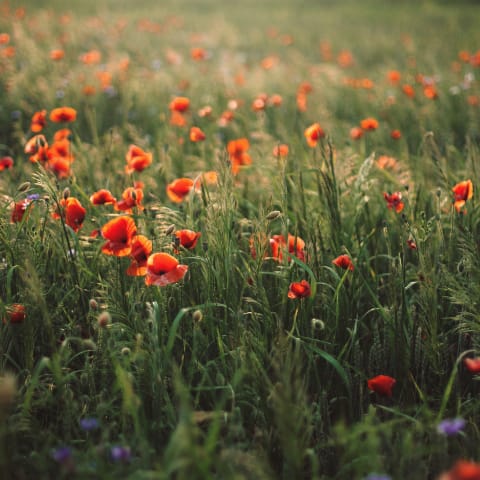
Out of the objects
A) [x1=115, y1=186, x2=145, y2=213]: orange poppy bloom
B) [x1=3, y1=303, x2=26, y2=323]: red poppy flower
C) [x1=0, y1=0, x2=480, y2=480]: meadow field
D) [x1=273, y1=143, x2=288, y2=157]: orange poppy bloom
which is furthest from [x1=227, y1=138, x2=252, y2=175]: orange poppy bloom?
[x1=3, y1=303, x2=26, y2=323]: red poppy flower

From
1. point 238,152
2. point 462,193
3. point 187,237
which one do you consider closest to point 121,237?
point 187,237

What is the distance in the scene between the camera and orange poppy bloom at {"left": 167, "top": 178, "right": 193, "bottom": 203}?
179 cm

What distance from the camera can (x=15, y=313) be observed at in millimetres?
1387

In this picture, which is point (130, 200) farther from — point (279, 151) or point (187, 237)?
point (279, 151)

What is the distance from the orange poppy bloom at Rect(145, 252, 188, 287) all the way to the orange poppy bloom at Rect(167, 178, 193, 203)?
19.1 inches

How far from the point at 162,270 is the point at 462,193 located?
101cm

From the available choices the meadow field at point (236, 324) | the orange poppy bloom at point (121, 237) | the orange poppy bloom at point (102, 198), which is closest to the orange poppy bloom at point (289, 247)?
the meadow field at point (236, 324)

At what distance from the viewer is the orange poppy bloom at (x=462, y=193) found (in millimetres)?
1690

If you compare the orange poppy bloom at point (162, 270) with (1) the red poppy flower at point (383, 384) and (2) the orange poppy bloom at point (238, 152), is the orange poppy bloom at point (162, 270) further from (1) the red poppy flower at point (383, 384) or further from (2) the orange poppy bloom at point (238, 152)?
(2) the orange poppy bloom at point (238, 152)

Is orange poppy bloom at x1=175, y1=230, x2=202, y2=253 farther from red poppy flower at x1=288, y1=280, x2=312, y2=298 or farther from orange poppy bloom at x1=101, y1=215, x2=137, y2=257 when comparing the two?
red poppy flower at x1=288, y1=280, x2=312, y2=298

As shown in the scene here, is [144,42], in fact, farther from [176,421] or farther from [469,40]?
[176,421]

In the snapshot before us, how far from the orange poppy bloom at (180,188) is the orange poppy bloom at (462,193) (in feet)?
2.84

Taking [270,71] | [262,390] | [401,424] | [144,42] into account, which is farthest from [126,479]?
[144,42]

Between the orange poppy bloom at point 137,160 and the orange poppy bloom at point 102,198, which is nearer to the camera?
the orange poppy bloom at point 102,198
